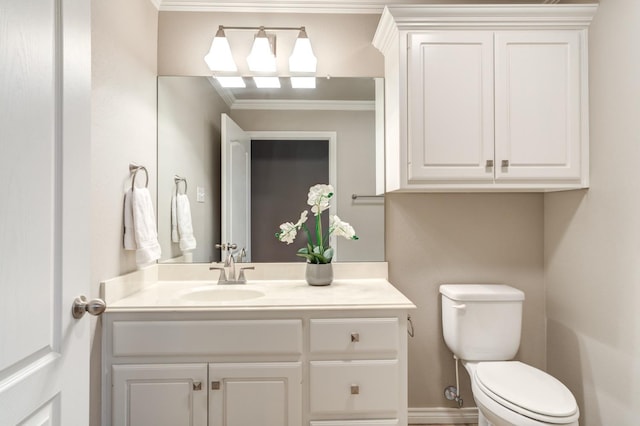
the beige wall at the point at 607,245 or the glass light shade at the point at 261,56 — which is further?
the glass light shade at the point at 261,56

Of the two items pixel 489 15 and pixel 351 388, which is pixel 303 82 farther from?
pixel 351 388

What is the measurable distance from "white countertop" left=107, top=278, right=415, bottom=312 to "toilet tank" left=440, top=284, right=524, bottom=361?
416mm

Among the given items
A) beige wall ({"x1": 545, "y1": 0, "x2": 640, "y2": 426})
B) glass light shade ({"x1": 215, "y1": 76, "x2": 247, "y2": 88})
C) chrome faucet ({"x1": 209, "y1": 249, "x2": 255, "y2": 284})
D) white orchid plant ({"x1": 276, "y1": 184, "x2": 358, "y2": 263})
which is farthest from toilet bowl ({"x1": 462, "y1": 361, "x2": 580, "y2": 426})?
glass light shade ({"x1": 215, "y1": 76, "x2": 247, "y2": 88})

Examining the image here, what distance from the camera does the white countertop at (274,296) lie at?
156cm

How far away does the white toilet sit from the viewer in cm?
153

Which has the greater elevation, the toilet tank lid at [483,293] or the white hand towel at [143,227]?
the white hand towel at [143,227]

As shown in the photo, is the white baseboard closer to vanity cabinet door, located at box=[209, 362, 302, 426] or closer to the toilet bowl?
the toilet bowl

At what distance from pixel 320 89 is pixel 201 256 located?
1.16m

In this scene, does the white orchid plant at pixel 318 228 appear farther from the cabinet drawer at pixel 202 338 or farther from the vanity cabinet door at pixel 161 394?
the vanity cabinet door at pixel 161 394

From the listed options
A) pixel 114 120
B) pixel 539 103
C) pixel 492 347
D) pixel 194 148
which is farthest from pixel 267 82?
pixel 492 347

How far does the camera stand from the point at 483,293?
192cm

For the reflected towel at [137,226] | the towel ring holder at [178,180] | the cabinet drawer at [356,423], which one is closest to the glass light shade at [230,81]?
the towel ring holder at [178,180]

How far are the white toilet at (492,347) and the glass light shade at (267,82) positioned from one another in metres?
1.46

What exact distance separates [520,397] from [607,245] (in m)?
→ 0.78
